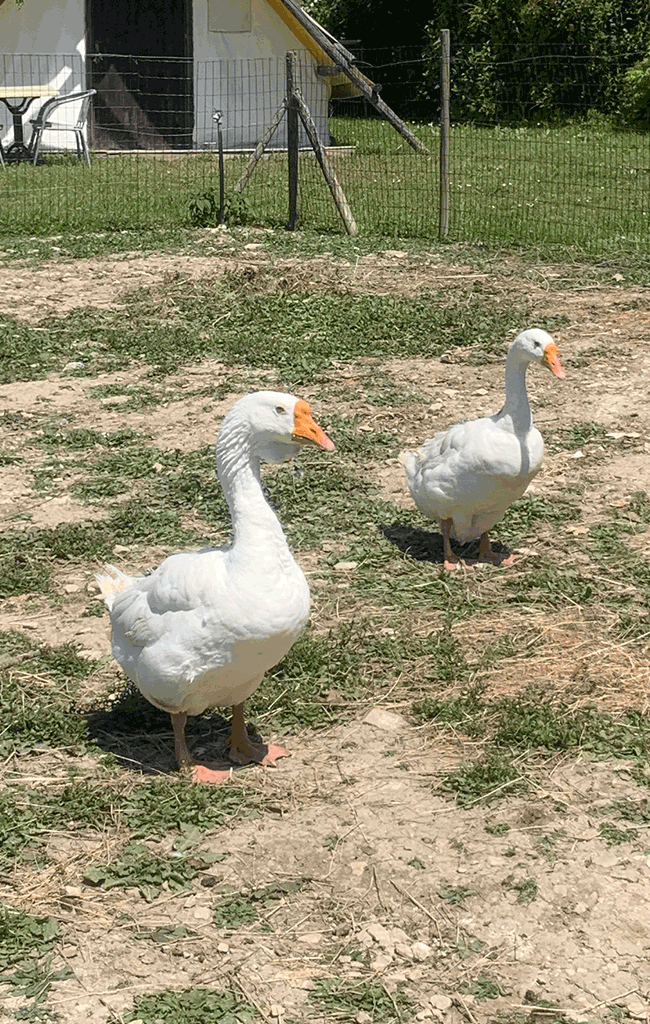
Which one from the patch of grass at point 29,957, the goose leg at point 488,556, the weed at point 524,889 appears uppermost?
the goose leg at point 488,556

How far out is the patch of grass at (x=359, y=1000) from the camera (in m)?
3.38

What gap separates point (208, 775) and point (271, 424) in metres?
1.25

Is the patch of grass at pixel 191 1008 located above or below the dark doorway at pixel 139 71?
below

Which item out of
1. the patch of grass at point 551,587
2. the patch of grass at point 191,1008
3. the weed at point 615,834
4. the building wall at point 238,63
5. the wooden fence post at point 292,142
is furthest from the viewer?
the building wall at point 238,63

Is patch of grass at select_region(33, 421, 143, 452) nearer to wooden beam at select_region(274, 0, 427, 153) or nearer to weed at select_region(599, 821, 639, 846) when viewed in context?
weed at select_region(599, 821, 639, 846)

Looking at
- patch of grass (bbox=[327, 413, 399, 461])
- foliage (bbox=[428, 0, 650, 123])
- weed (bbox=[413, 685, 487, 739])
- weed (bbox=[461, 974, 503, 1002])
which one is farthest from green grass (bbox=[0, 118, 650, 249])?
weed (bbox=[461, 974, 503, 1002])

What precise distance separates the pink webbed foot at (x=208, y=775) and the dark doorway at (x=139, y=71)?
1889 cm

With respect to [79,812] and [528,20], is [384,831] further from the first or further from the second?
[528,20]

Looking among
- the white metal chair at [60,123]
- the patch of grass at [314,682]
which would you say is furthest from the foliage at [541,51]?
the patch of grass at [314,682]

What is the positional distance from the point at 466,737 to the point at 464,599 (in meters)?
1.20

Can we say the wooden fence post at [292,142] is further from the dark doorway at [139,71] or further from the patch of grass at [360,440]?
the dark doorway at [139,71]

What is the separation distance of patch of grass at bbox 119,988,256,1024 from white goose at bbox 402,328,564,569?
302cm

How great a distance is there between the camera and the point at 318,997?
11.3ft

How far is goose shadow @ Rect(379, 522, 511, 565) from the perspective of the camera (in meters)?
6.34
